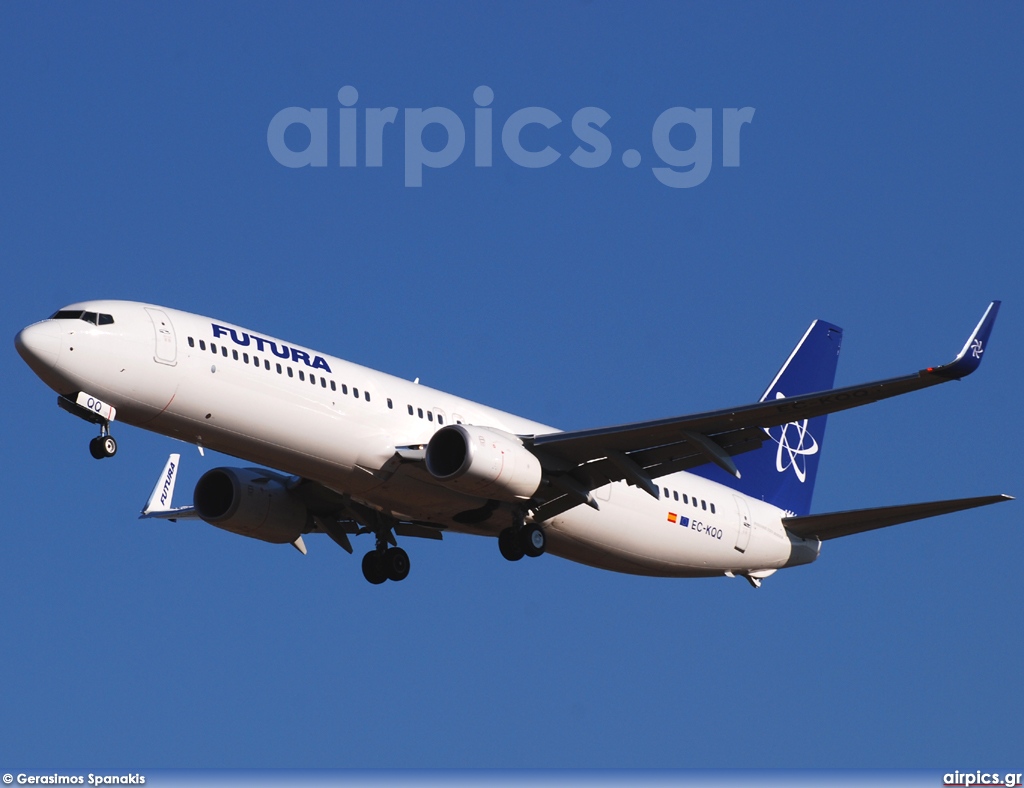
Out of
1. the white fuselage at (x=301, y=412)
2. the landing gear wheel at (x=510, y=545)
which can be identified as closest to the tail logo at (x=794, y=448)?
the white fuselage at (x=301, y=412)

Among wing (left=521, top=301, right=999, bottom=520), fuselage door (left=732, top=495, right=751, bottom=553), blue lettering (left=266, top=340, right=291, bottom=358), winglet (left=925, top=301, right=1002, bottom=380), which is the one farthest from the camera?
fuselage door (left=732, top=495, right=751, bottom=553)

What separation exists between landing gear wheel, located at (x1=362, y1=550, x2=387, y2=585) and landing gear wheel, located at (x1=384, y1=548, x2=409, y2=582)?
0.11m

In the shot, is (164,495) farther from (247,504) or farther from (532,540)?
(532,540)

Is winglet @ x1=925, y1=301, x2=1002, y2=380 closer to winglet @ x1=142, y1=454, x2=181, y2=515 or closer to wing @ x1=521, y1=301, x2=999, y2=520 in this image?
wing @ x1=521, y1=301, x2=999, y2=520

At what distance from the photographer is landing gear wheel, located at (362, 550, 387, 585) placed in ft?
129

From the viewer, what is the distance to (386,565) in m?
39.2

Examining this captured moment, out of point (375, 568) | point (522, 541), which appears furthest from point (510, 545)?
point (375, 568)

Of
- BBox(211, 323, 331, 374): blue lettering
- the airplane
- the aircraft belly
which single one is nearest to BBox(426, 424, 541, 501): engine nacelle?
the airplane

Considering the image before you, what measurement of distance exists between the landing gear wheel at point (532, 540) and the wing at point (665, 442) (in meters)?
0.62

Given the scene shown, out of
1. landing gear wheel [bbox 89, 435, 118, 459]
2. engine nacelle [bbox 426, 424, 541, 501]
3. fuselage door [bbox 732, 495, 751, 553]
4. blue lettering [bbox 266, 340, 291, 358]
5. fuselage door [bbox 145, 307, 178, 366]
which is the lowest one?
landing gear wheel [bbox 89, 435, 118, 459]

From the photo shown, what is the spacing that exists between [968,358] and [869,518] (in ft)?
36.6

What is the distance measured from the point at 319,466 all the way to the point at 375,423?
1.58m

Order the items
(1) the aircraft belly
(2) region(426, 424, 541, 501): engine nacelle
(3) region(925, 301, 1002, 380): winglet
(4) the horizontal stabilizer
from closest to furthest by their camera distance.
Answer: (3) region(925, 301, 1002, 380): winglet, (2) region(426, 424, 541, 501): engine nacelle, (4) the horizontal stabilizer, (1) the aircraft belly

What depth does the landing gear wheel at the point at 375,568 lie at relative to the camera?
129 ft
